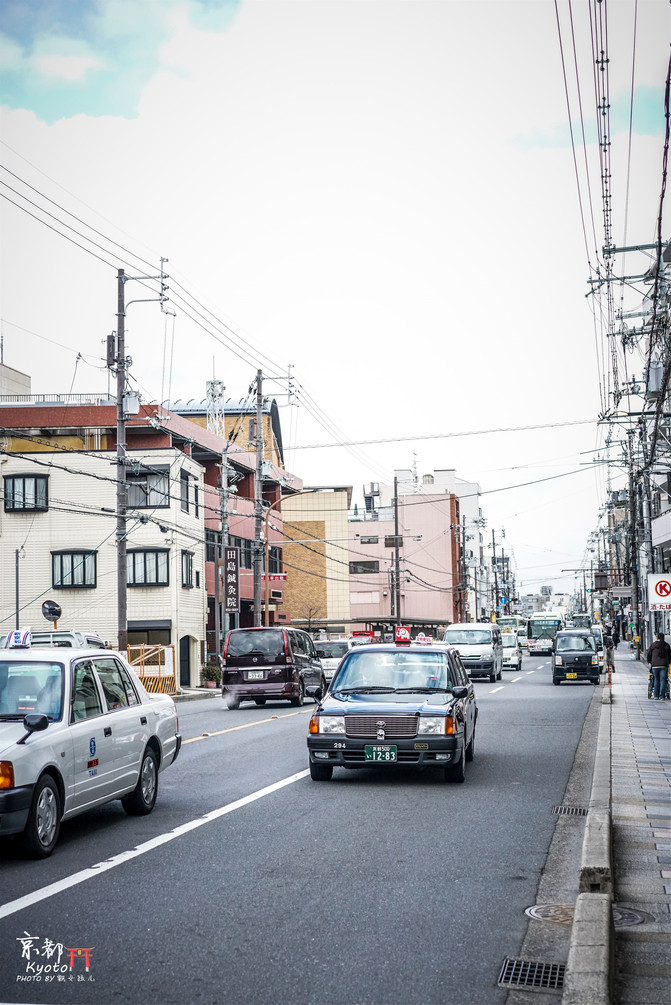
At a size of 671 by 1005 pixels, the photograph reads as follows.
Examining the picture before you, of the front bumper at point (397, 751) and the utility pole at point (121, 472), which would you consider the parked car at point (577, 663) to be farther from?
the front bumper at point (397, 751)

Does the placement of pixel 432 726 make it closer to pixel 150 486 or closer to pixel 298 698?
pixel 298 698

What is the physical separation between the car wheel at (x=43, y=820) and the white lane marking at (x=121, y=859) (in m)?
0.49

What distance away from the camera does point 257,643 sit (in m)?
28.6

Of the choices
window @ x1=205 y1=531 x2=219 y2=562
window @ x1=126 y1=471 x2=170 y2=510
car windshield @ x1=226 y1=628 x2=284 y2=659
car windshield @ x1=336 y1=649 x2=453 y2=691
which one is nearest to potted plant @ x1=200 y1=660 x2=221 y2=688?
window @ x1=205 y1=531 x2=219 y2=562

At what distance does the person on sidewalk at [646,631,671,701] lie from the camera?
93.2ft

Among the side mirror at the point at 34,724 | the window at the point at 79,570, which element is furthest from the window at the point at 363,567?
the side mirror at the point at 34,724

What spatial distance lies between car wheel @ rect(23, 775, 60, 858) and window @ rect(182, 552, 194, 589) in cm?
3736

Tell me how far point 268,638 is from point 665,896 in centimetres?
2187

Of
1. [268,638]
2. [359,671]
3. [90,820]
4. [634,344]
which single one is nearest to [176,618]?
[268,638]

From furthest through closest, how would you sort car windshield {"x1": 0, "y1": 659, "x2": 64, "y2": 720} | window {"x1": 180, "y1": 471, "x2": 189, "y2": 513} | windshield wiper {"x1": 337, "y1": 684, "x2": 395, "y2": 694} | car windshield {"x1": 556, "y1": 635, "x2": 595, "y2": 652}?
window {"x1": 180, "y1": 471, "x2": 189, "y2": 513} < car windshield {"x1": 556, "y1": 635, "x2": 595, "y2": 652} < windshield wiper {"x1": 337, "y1": 684, "x2": 395, "y2": 694} < car windshield {"x1": 0, "y1": 659, "x2": 64, "y2": 720}

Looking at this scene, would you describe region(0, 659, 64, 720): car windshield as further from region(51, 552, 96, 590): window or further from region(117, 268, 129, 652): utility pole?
region(51, 552, 96, 590): window

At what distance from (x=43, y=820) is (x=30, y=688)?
1.20 meters

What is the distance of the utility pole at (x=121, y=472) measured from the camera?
31.5 meters

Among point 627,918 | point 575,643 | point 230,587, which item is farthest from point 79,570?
point 627,918
